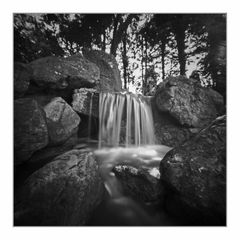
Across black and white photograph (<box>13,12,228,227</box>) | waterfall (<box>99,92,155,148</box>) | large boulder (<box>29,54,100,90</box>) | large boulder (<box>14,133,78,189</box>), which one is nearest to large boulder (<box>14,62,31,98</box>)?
black and white photograph (<box>13,12,228,227</box>)

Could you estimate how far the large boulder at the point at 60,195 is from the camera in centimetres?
112

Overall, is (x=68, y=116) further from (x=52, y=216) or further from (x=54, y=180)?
(x=52, y=216)

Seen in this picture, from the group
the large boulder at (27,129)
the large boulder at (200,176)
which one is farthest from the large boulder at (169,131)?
the large boulder at (27,129)

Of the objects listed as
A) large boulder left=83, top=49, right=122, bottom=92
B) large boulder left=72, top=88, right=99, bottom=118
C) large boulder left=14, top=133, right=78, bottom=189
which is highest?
large boulder left=83, top=49, right=122, bottom=92

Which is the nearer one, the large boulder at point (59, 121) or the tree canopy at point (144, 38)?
the tree canopy at point (144, 38)

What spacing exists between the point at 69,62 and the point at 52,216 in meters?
2.94

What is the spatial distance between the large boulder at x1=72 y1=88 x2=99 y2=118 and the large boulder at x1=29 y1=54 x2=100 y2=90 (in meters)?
0.23

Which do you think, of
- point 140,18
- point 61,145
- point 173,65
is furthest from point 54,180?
point 173,65

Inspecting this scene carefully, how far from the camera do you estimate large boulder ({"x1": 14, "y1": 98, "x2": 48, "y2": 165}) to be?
1533 millimetres

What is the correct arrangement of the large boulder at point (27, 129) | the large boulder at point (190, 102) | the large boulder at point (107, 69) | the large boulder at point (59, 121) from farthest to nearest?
1. the large boulder at point (107, 69)
2. the large boulder at point (190, 102)
3. the large boulder at point (59, 121)
4. the large boulder at point (27, 129)

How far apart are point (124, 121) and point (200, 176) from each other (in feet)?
7.66

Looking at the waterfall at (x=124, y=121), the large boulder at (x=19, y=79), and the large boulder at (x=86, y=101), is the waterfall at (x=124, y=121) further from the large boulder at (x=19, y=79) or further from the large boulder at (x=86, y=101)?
the large boulder at (x=19, y=79)

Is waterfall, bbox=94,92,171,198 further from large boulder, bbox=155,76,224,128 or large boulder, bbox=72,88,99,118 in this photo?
large boulder, bbox=155,76,224,128
